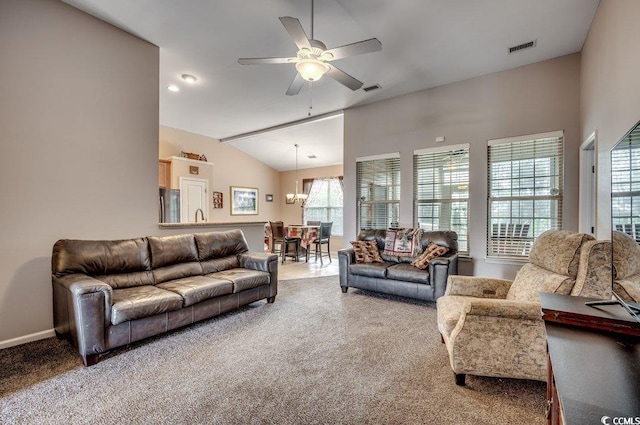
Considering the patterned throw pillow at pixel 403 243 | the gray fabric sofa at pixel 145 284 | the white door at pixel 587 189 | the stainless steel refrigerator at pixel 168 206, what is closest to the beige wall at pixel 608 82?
the white door at pixel 587 189

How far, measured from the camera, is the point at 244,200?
356 inches

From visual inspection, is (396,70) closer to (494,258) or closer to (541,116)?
(541,116)

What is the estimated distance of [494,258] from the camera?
13.9 ft

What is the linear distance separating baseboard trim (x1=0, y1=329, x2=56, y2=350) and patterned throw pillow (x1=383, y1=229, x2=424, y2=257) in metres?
4.04

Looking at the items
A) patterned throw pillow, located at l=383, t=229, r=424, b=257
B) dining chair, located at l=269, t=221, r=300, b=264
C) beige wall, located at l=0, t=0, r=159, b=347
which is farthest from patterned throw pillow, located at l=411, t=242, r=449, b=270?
dining chair, located at l=269, t=221, r=300, b=264

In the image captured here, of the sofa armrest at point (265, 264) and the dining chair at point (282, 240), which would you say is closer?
the sofa armrest at point (265, 264)

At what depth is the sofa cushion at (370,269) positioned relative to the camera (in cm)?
399

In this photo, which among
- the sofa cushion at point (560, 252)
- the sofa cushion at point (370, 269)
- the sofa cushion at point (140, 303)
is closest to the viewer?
the sofa cushion at point (560, 252)

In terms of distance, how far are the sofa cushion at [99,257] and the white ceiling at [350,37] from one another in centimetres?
245

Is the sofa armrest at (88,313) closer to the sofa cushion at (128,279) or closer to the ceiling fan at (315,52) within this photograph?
the sofa cushion at (128,279)

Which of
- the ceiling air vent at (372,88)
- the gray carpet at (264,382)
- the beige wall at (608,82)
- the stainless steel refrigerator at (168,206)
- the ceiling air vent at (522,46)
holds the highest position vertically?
the ceiling air vent at (372,88)

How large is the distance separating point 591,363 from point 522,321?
3.25ft

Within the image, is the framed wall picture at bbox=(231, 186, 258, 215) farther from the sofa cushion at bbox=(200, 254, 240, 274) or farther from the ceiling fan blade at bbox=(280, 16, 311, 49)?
the ceiling fan blade at bbox=(280, 16, 311, 49)

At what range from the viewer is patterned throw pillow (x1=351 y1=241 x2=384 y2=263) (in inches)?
172
